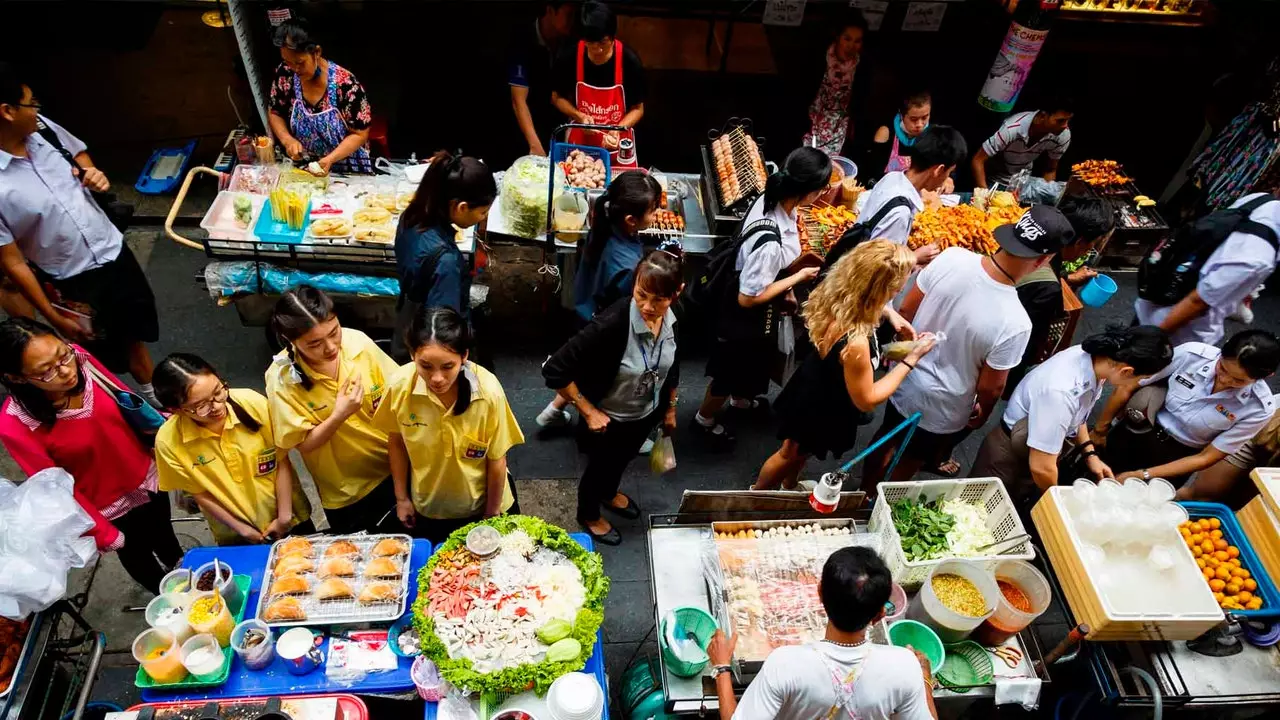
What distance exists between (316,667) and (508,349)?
10.8 feet

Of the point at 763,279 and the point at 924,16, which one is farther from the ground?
the point at 924,16

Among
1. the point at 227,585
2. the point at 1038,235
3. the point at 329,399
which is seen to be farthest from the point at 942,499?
the point at 227,585

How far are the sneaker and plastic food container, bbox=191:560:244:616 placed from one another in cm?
253

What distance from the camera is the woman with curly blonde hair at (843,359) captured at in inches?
151

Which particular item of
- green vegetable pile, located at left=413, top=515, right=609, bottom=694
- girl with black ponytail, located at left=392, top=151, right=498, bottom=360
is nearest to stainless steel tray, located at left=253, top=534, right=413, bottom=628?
green vegetable pile, located at left=413, top=515, right=609, bottom=694

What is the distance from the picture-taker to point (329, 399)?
368cm

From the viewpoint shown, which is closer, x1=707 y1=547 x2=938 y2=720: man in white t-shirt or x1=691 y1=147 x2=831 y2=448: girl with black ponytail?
x1=707 y1=547 x2=938 y2=720: man in white t-shirt

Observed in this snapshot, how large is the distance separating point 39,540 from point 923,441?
180 inches

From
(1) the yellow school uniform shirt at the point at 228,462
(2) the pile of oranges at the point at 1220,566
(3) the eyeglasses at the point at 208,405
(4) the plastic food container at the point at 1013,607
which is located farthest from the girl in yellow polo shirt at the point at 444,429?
(2) the pile of oranges at the point at 1220,566

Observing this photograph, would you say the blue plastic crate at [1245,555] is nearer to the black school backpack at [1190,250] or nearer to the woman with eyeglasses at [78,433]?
the black school backpack at [1190,250]

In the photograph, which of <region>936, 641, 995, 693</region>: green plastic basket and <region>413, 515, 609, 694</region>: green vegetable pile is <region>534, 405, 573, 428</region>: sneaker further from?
<region>936, 641, 995, 693</region>: green plastic basket

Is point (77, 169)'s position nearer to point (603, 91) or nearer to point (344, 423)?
point (344, 423)

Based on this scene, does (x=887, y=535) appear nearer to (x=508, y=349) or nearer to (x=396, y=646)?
(x=396, y=646)

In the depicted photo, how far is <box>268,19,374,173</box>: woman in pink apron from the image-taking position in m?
5.47
